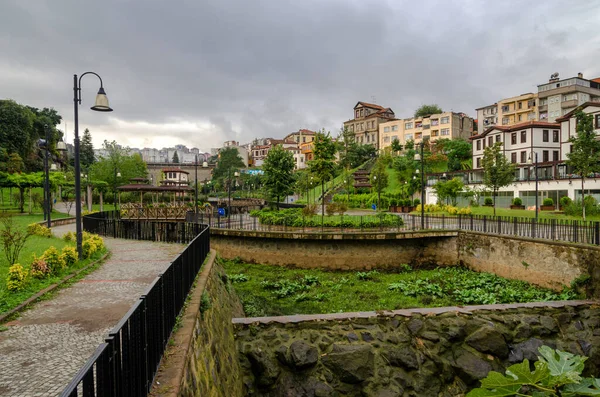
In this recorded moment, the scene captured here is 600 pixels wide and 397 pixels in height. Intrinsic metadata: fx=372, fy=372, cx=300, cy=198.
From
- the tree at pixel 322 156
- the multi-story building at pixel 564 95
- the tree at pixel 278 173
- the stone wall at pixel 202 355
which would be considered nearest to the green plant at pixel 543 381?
the stone wall at pixel 202 355

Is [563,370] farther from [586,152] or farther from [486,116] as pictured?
[486,116]

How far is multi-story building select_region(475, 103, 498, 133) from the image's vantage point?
3184 inches

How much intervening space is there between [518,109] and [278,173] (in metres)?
58.5

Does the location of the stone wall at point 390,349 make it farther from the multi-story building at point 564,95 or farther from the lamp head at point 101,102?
the multi-story building at point 564,95

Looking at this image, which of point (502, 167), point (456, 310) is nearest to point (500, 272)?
point (456, 310)

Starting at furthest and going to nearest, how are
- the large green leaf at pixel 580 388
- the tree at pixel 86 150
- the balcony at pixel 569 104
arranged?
→ the tree at pixel 86 150, the balcony at pixel 569 104, the large green leaf at pixel 580 388

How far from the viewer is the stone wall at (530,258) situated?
49.8 feet

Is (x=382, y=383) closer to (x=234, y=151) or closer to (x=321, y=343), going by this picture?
(x=321, y=343)

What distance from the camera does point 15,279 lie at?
8.87 m

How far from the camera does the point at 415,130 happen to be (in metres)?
82.9

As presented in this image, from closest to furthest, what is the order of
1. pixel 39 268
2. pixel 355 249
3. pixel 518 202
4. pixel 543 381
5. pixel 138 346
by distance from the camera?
pixel 543 381, pixel 138 346, pixel 39 268, pixel 355 249, pixel 518 202

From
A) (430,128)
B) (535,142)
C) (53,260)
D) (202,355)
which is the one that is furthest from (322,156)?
(430,128)

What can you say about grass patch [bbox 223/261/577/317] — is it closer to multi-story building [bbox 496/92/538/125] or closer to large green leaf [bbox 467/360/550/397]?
large green leaf [bbox 467/360/550/397]

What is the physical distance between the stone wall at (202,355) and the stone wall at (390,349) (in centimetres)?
92
